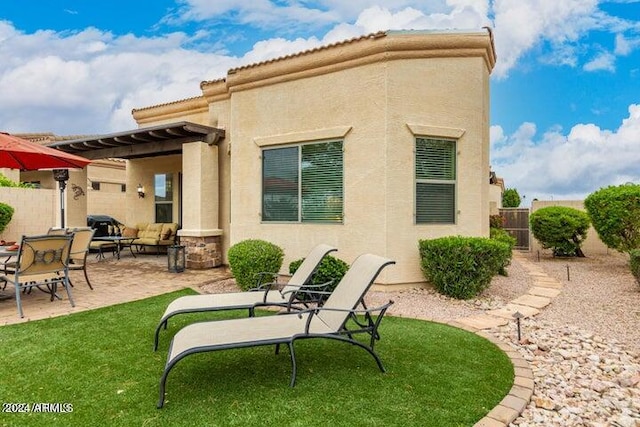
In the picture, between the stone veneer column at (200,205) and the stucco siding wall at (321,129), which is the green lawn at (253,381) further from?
the stone veneer column at (200,205)

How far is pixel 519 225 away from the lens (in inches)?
611

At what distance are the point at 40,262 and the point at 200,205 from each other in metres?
4.35

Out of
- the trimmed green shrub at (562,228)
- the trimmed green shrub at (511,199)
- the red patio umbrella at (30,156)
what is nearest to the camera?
the red patio umbrella at (30,156)

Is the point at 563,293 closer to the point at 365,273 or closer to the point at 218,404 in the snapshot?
the point at 365,273

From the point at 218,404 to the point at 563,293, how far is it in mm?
7085

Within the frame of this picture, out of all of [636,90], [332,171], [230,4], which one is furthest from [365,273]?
[636,90]

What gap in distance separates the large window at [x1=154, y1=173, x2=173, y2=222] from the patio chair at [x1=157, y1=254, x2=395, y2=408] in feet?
35.3

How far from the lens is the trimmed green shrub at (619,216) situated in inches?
392

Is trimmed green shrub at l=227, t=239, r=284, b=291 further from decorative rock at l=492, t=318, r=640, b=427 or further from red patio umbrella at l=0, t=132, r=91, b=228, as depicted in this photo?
decorative rock at l=492, t=318, r=640, b=427

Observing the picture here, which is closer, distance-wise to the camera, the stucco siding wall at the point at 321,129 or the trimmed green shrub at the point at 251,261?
the trimmed green shrub at the point at 251,261

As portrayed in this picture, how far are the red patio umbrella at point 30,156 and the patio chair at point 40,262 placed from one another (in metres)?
1.66

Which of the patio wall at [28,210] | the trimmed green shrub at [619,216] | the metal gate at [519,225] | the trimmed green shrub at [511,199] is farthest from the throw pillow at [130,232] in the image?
the trimmed green shrub at [511,199]

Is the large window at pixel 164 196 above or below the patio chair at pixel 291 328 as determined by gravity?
above

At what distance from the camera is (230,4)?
419 inches
